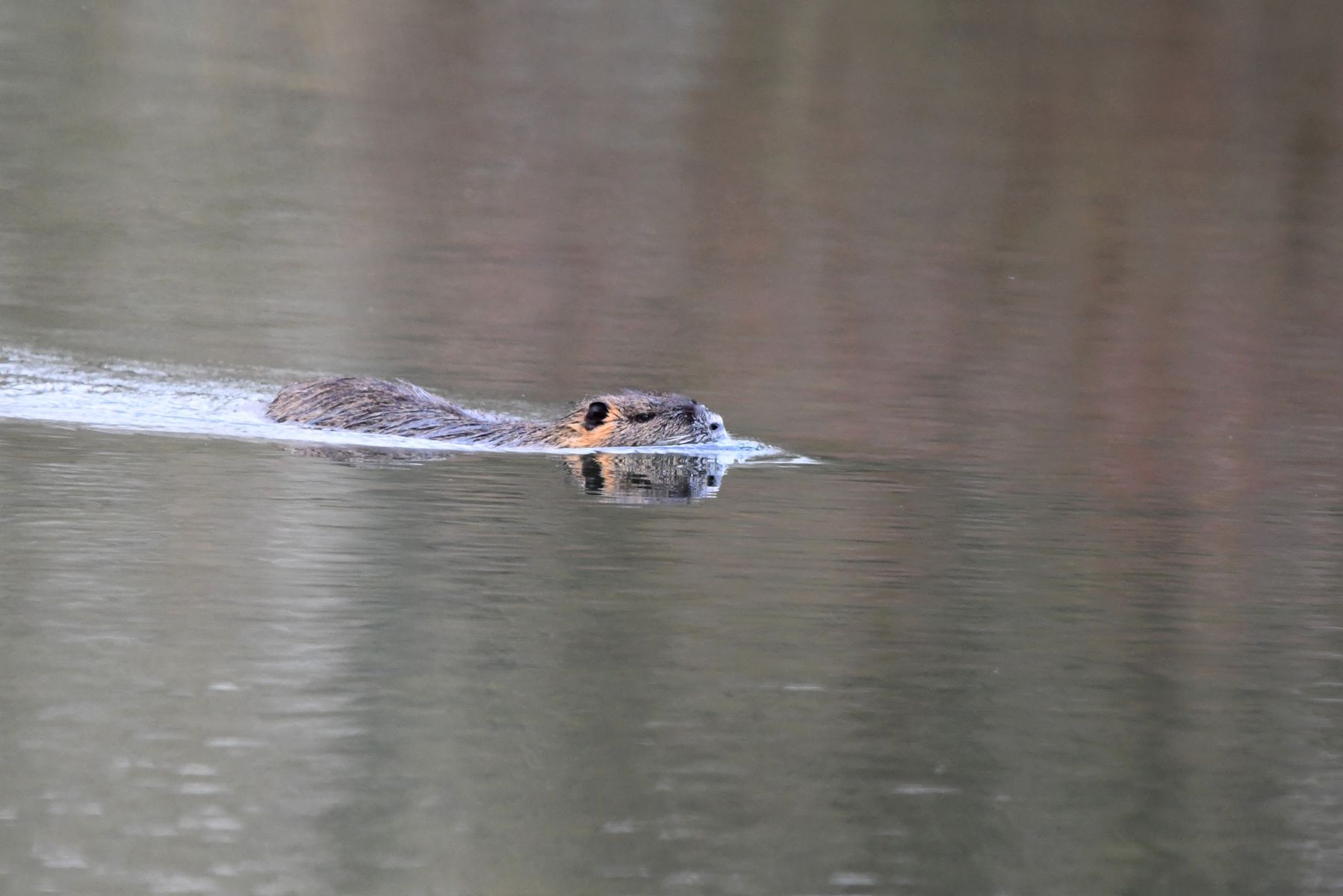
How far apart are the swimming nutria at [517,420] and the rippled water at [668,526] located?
0.59 ft

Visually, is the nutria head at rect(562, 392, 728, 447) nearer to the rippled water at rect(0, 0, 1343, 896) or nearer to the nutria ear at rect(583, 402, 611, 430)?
the nutria ear at rect(583, 402, 611, 430)

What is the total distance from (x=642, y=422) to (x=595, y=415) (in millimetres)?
219

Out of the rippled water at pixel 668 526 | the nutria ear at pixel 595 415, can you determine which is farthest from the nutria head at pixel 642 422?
the rippled water at pixel 668 526

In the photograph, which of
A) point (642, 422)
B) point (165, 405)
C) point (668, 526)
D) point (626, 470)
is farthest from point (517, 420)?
point (668, 526)

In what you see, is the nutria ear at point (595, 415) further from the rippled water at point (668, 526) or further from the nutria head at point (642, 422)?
the rippled water at point (668, 526)

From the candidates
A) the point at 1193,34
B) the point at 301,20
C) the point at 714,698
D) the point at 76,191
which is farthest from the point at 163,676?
the point at 1193,34

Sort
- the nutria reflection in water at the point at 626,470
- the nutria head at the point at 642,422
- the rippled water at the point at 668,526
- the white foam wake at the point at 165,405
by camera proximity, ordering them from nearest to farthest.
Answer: the rippled water at the point at 668,526 → the nutria reflection in water at the point at 626,470 → the white foam wake at the point at 165,405 → the nutria head at the point at 642,422

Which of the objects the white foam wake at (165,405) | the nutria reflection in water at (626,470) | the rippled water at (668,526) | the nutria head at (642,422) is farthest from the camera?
the nutria head at (642,422)

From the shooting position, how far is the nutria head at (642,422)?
35.2ft

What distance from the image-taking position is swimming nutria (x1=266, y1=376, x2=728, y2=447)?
35.1ft

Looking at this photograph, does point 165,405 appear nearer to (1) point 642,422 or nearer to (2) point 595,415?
(2) point 595,415

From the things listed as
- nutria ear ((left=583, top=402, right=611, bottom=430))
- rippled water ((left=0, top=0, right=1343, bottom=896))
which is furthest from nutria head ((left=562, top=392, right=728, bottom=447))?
rippled water ((left=0, top=0, right=1343, bottom=896))

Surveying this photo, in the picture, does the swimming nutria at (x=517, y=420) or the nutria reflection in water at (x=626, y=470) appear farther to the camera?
the swimming nutria at (x=517, y=420)

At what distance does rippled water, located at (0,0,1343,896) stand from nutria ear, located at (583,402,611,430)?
0.35 metres
